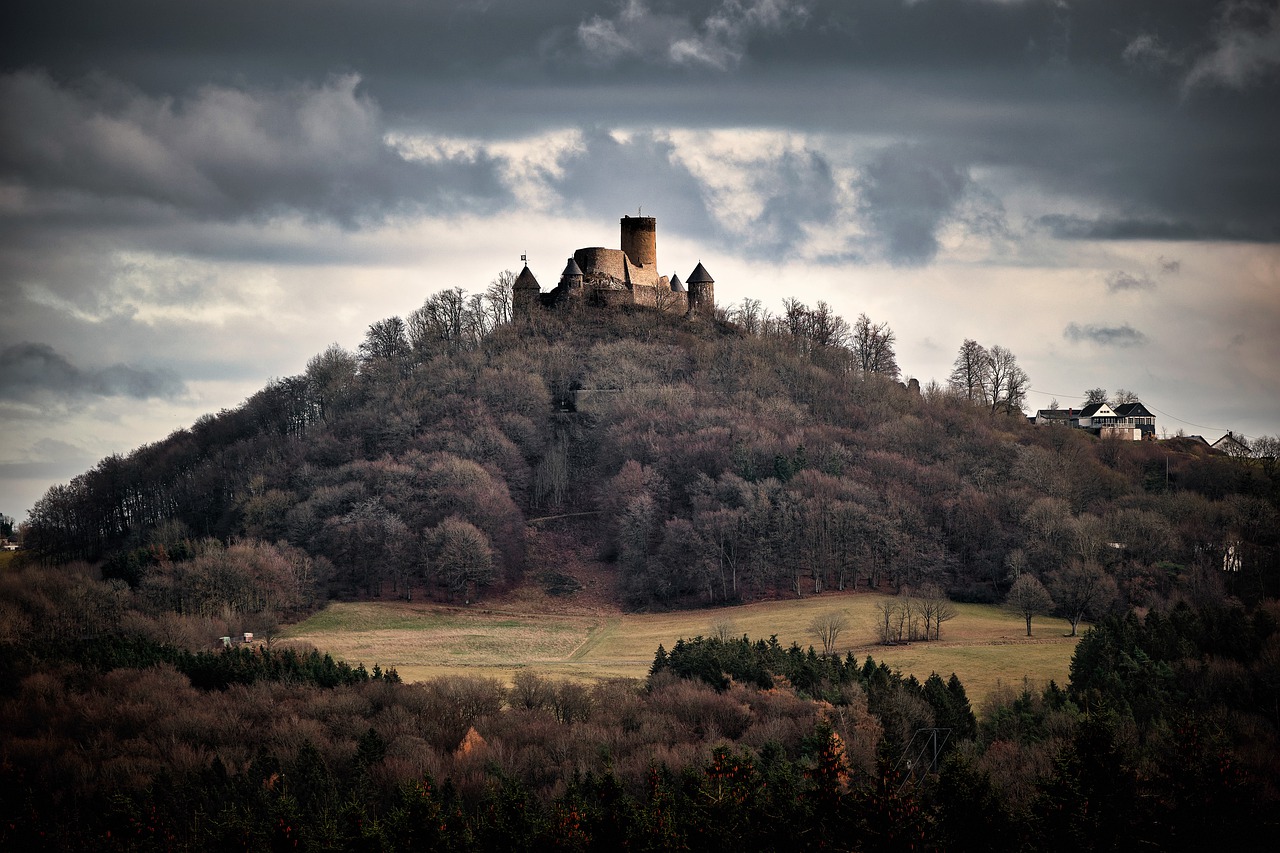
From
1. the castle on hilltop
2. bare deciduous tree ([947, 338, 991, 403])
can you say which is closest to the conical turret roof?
the castle on hilltop

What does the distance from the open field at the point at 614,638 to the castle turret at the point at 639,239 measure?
54766mm

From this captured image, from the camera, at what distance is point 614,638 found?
7625cm

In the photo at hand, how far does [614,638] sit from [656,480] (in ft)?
85.3

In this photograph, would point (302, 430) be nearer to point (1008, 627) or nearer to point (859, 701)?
point (1008, 627)

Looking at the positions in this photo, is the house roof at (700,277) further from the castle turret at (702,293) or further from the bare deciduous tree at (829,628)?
the bare deciduous tree at (829,628)

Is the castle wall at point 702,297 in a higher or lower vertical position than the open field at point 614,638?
higher

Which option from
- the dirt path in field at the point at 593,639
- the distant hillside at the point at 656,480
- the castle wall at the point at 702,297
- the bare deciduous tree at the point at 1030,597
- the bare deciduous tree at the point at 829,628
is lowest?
the dirt path in field at the point at 593,639

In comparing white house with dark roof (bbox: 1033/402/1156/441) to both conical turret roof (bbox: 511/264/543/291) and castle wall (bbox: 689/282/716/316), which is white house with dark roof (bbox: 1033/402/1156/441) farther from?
conical turret roof (bbox: 511/264/543/291)

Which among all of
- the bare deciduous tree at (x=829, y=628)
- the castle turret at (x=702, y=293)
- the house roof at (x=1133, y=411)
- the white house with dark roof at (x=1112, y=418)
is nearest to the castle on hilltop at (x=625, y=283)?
the castle turret at (x=702, y=293)

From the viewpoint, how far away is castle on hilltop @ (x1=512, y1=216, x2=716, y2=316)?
127 m

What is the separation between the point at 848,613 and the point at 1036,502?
22.1 m

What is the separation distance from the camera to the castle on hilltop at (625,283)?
127 meters

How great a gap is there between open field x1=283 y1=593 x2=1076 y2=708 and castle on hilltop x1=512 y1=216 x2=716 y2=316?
49414mm

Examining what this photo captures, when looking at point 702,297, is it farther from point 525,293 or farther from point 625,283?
point 525,293
